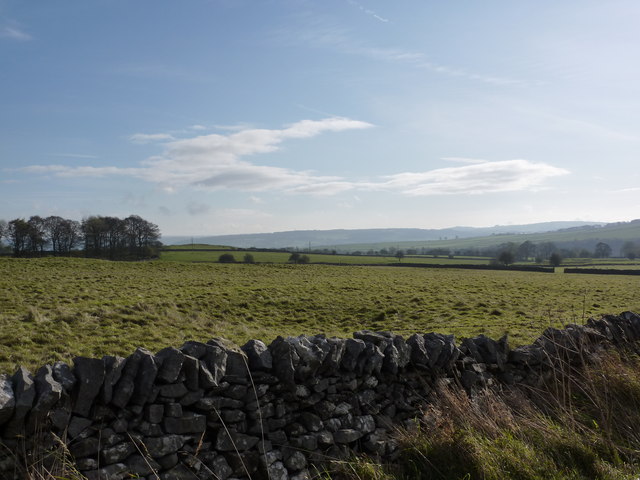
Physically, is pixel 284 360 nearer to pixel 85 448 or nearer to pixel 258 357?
pixel 258 357

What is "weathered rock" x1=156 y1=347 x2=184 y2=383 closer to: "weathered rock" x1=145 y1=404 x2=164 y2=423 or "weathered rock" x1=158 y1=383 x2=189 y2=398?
"weathered rock" x1=158 y1=383 x2=189 y2=398

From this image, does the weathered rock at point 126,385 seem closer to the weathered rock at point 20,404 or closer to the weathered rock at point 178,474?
the weathered rock at point 20,404

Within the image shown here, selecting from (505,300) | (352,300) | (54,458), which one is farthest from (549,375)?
(505,300)

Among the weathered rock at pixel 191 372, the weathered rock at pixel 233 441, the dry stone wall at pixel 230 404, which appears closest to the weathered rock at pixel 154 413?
the dry stone wall at pixel 230 404

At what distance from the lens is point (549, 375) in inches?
285

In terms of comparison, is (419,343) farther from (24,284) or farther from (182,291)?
(24,284)

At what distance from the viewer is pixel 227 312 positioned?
15.9 metres

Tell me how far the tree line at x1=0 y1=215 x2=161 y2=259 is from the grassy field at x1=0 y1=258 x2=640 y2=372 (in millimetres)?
41272

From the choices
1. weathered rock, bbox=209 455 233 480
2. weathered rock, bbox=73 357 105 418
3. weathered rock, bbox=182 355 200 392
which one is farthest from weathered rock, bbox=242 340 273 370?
weathered rock, bbox=73 357 105 418

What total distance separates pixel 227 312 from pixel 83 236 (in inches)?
2105

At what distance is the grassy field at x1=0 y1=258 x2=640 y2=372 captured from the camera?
9242 millimetres

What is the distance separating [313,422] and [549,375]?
4339 millimetres

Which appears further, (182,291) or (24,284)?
(182,291)

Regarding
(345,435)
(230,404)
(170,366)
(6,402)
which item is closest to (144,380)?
(170,366)
